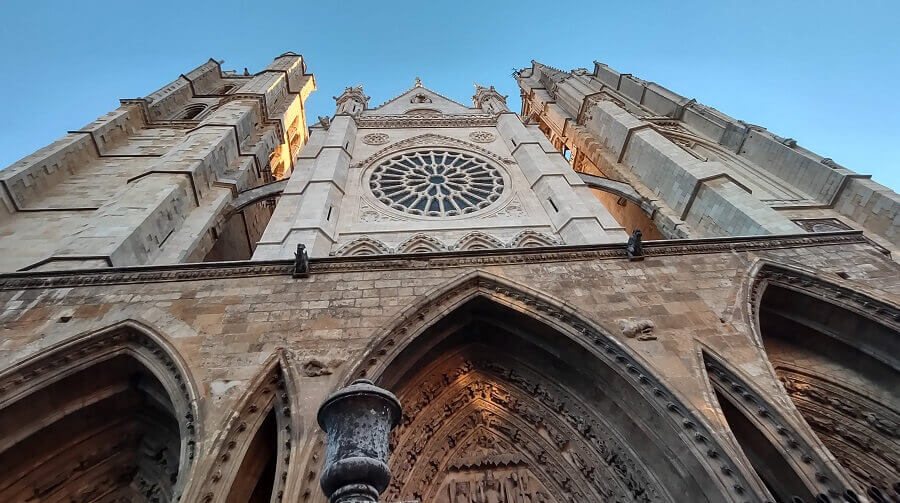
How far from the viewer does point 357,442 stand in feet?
8.20

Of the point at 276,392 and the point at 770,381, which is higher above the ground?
the point at 770,381

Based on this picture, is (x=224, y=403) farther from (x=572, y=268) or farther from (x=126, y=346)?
(x=572, y=268)

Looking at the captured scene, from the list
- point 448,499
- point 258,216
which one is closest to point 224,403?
point 448,499

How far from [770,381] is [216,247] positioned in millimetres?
10089

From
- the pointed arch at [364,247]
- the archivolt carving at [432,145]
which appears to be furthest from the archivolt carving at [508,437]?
the archivolt carving at [432,145]

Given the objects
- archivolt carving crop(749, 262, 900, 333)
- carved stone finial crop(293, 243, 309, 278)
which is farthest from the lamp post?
archivolt carving crop(749, 262, 900, 333)

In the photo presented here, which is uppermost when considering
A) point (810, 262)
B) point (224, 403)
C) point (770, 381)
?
point (810, 262)

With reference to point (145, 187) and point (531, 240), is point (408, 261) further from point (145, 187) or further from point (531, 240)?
point (145, 187)

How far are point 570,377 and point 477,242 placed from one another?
365 centimetres

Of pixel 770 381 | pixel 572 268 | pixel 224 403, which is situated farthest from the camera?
pixel 572 268

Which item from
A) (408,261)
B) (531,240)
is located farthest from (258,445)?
(531,240)

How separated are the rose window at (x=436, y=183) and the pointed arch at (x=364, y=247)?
169 centimetres

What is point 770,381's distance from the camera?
4332 mm

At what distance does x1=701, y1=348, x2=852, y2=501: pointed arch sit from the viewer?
11.8 ft
